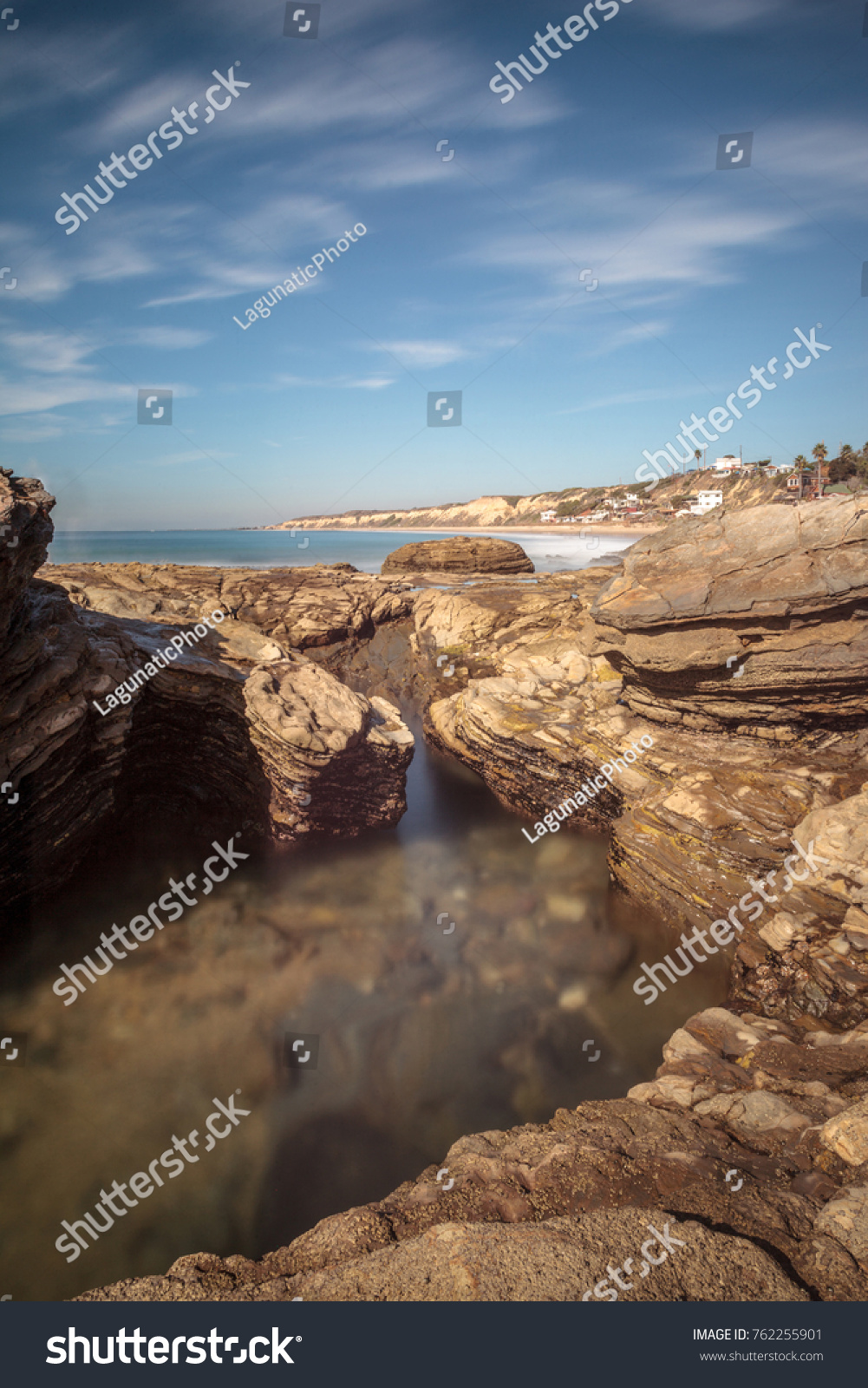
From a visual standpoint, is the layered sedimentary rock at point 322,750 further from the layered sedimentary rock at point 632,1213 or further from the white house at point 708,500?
the white house at point 708,500

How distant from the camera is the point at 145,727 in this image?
11.2 meters

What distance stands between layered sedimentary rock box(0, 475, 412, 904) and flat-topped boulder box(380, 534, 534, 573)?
795 inches

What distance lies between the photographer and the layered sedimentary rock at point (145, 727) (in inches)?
332

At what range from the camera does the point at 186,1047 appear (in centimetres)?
790

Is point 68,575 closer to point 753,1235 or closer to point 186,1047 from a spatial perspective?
point 186,1047

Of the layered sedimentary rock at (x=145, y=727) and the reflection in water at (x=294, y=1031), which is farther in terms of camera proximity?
the layered sedimentary rock at (x=145, y=727)

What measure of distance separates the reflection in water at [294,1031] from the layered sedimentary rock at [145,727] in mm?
1115

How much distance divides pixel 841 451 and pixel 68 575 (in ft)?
266

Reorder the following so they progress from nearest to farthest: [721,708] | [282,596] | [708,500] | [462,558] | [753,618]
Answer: [753,618]
[721,708]
[282,596]
[462,558]
[708,500]

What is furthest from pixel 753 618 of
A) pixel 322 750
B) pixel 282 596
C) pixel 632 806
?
pixel 282 596

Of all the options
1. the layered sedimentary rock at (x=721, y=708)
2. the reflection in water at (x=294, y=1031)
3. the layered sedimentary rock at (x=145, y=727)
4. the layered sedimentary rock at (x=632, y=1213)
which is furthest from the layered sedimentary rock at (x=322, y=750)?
the layered sedimentary rock at (x=632, y=1213)

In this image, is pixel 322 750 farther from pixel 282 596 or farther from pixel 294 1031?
pixel 282 596

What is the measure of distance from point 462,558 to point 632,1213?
31348 mm
